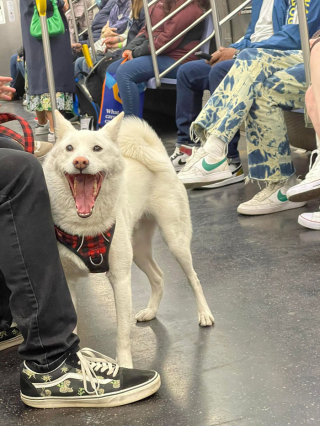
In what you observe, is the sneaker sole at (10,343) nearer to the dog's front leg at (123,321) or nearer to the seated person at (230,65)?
the dog's front leg at (123,321)

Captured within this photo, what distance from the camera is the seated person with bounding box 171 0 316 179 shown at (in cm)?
308

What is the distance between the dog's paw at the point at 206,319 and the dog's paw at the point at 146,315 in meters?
0.18

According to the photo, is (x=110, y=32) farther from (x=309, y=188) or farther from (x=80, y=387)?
(x=80, y=387)

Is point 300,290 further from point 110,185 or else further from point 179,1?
point 179,1

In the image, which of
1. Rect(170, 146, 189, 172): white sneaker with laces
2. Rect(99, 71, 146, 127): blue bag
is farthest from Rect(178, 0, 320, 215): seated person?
Rect(99, 71, 146, 127): blue bag

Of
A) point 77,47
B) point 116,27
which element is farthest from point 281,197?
point 77,47

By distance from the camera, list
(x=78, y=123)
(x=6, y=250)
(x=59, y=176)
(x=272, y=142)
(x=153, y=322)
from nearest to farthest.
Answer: (x=6, y=250) < (x=59, y=176) < (x=153, y=322) < (x=272, y=142) < (x=78, y=123)

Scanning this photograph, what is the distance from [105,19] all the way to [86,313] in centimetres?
529

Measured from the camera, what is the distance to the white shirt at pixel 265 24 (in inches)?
132

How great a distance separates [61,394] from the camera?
1.41 metres

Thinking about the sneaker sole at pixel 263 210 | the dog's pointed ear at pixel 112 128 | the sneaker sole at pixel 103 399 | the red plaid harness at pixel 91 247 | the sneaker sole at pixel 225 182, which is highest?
the dog's pointed ear at pixel 112 128

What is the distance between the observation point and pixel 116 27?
236 inches

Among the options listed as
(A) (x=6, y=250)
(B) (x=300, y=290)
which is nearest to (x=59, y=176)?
(A) (x=6, y=250)

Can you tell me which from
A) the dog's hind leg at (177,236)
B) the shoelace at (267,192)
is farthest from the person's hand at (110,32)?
the dog's hind leg at (177,236)
